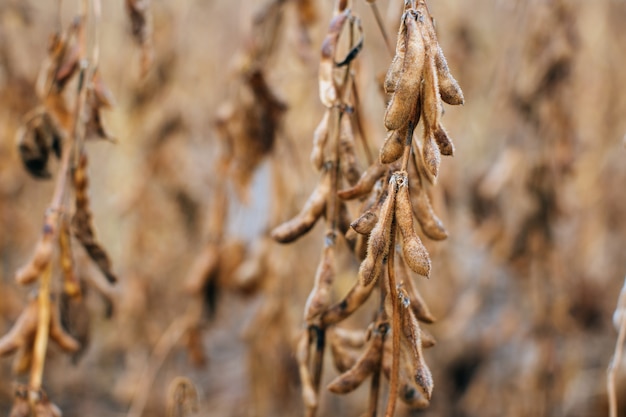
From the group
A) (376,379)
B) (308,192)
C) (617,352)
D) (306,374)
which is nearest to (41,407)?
(306,374)

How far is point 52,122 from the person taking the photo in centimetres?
132

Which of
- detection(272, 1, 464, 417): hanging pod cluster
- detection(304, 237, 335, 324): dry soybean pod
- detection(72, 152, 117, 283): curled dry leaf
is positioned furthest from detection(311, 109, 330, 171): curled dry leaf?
detection(72, 152, 117, 283): curled dry leaf

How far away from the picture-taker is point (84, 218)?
4.00 ft

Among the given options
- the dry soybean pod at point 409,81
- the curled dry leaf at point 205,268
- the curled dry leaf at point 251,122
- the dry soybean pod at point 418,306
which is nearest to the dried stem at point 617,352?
the dry soybean pod at point 418,306

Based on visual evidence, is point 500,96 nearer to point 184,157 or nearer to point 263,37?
point 263,37

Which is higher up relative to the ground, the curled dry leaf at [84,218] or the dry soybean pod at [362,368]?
the curled dry leaf at [84,218]

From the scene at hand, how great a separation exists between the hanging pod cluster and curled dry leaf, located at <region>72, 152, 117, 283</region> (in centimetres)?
35

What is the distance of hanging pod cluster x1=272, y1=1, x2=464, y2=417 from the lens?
2.67ft

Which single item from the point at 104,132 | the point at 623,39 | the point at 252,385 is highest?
the point at 623,39

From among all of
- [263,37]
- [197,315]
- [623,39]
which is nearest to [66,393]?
[197,315]

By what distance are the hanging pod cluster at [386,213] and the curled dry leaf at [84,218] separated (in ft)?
1.15

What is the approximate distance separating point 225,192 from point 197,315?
0.37 meters

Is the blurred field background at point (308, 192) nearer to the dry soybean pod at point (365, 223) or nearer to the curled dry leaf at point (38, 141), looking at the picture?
the curled dry leaf at point (38, 141)

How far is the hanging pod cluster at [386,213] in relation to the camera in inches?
32.1
